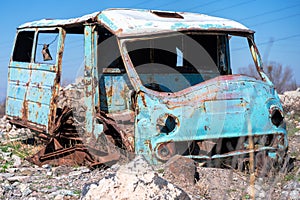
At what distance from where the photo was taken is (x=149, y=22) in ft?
18.9

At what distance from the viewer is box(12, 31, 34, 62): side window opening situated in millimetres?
7988

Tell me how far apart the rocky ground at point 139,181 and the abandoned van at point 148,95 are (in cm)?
23

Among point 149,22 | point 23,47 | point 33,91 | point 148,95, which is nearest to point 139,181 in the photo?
point 148,95

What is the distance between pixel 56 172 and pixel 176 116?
6.09ft

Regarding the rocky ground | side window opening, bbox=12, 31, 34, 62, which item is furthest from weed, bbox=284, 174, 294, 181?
side window opening, bbox=12, 31, 34, 62

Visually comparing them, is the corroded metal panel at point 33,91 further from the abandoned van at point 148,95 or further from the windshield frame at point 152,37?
the windshield frame at point 152,37

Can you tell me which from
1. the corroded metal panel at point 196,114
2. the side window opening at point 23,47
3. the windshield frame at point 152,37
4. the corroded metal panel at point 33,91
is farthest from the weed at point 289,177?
the side window opening at point 23,47

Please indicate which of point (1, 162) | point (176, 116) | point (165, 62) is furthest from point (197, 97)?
point (1, 162)

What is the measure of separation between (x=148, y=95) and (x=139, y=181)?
5.29 feet

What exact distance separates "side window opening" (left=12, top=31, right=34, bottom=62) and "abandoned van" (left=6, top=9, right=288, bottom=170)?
0.7 inches

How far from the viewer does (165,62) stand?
23.5 feet

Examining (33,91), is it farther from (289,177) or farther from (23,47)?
(289,177)

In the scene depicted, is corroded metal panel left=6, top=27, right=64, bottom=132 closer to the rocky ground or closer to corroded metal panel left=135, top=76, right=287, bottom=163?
the rocky ground

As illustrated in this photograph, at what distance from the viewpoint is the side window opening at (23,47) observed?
26.2 ft
